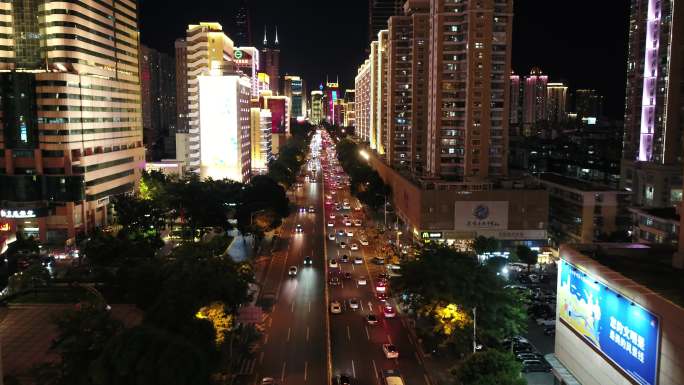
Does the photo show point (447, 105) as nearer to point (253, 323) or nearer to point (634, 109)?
point (634, 109)

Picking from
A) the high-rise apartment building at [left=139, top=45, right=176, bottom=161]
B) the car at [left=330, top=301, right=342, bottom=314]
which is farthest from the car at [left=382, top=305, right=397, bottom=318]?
the high-rise apartment building at [left=139, top=45, right=176, bottom=161]

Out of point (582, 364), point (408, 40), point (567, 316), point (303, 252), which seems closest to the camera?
point (582, 364)

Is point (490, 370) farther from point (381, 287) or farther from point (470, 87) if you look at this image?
point (470, 87)

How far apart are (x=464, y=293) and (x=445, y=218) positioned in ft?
92.3

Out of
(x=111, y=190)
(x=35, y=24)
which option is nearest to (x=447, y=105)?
(x=111, y=190)

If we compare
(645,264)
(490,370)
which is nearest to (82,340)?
(490,370)

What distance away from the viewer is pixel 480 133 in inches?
2667

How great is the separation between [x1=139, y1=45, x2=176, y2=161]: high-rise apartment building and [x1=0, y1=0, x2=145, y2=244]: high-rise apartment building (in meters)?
73.5

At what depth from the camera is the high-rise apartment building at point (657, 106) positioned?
202 ft

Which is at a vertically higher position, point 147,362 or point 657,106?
point 657,106

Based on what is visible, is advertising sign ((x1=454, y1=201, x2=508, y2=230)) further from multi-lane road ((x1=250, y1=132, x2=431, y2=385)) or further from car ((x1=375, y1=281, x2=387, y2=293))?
car ((x1=375, y1=281, x2=387, y2=293))

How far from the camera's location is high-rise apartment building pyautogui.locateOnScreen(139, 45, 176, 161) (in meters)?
153

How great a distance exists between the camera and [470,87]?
66.8 metres

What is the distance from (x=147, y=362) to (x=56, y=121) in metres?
49.9
